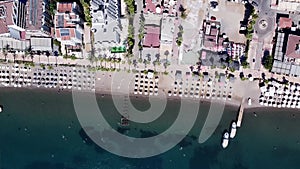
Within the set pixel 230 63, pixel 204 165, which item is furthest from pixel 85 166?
pixel 230 63

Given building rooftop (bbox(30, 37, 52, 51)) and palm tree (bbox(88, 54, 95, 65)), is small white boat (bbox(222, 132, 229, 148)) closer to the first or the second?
palm tree (bbox(88, 54, 95, 65))

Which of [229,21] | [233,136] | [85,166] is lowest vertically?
[85,166]

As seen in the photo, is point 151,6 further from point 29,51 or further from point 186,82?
point 29,51

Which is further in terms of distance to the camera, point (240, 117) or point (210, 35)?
point (240, 117)

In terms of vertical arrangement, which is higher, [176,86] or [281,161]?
[176,86]

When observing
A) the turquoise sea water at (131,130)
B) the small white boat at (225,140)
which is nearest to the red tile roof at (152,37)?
the turquoise sea water at (131,130)

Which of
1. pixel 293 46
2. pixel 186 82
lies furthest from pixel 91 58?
pixel 293 46

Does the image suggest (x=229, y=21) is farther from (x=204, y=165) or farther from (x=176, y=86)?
(x=204, y=165)
